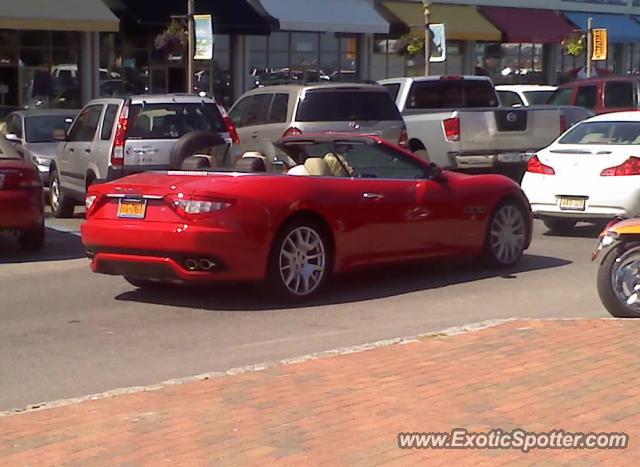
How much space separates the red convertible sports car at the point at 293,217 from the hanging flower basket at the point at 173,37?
19.1 meters

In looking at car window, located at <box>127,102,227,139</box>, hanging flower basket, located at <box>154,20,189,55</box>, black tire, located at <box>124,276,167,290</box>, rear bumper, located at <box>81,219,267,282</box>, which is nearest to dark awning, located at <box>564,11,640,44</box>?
hanging flower basket, located at <box>154,20,189,55</box>

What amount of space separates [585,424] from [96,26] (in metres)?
25.4

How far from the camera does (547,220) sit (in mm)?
15547

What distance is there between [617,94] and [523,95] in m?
2.47

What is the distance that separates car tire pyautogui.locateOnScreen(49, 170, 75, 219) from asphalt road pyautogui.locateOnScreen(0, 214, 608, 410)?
4.14 meters

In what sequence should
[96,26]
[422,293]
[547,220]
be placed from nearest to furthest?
[422,293], [547,220], [96,26]

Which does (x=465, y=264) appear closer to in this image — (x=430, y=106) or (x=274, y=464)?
(x=274, y=464)

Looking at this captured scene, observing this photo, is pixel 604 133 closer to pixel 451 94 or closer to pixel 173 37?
pixel 451 94

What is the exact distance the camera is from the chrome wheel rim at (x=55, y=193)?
57.0 feet

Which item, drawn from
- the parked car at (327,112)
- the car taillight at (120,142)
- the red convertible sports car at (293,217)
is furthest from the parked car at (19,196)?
the parked car at (327,112)

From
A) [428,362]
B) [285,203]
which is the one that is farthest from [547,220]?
[428,362]

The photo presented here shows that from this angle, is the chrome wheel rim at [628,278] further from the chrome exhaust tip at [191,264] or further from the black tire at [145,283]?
the black tire at [145,283]

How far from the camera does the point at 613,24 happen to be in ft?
152

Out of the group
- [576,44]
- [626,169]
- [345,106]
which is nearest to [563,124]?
[345,106]
